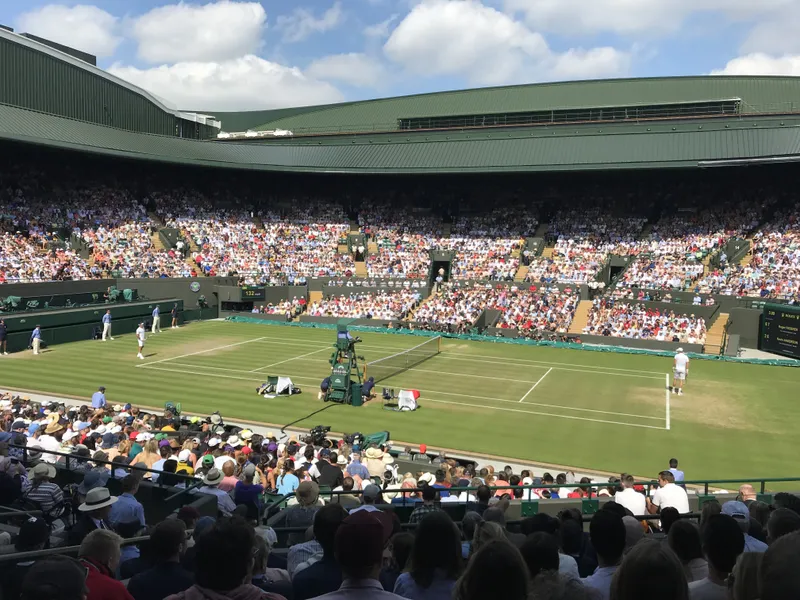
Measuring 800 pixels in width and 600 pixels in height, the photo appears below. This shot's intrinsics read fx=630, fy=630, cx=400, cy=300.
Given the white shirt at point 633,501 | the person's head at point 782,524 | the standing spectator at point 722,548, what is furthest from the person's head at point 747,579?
the white shirt at point 633,501

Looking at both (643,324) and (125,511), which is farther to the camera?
(643,324)

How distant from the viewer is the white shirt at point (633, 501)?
390 inches

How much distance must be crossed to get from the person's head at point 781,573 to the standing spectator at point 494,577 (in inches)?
38.0

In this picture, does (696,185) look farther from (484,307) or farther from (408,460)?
(408,460)

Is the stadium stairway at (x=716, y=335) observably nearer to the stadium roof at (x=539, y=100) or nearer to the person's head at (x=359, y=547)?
the stadium roof at (x=539, y=100)

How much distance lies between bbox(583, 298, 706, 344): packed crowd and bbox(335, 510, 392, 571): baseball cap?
3737 centimetres

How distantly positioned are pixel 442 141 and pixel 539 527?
51795 millimetres

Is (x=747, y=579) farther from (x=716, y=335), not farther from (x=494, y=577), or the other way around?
(x=716, y=335)

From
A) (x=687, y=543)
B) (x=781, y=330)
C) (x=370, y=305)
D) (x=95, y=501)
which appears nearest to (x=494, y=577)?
(x=687, y=543)

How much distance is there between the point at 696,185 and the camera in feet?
165

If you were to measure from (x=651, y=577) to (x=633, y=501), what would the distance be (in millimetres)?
8137

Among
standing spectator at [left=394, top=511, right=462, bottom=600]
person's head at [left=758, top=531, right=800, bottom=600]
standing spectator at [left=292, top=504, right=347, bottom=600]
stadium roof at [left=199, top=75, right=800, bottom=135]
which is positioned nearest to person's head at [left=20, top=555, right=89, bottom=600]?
standing spectator at [left=292, top=504, right=347, bottom=600]

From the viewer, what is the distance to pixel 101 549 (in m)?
4.23

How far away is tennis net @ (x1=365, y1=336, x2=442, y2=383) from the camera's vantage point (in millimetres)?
28156
